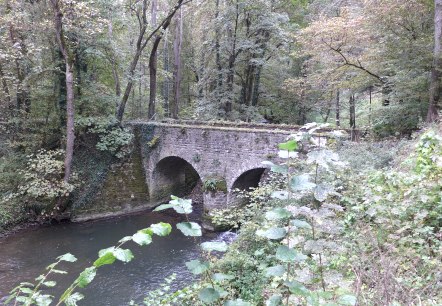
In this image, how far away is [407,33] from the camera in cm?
891

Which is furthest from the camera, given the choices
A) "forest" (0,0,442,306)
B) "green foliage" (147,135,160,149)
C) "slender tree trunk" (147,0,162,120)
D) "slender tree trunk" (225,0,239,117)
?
"slender tree trunk" (225,0,239,117)

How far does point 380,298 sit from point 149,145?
12.3 m

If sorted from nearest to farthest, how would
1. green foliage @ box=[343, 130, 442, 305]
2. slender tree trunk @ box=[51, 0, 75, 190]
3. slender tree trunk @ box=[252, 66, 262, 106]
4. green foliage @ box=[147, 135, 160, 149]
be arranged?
green foliage @ box=[343, 130, 442, 305] < slender tree trunk @ box=[51, 0, 75, 190] < green foliage @ box=[147, 135, 160, 149] < slender tree trunk @ box=[252, 66, 262, 106]

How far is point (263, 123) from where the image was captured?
1330 cm

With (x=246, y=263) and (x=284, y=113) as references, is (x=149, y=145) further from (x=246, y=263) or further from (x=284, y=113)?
(x=246, y=263)

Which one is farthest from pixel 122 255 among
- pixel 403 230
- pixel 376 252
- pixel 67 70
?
pixel 67 70

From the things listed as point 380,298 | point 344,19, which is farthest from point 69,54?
point 380,298

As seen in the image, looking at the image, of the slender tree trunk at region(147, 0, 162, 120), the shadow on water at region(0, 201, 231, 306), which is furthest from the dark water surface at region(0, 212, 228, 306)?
the slender tree trunk at region(147, 0, 162, 120)

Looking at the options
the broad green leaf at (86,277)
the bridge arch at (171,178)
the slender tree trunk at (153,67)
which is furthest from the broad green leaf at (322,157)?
the slender tree trunk at (153,67)

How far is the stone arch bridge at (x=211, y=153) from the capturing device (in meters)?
10.8

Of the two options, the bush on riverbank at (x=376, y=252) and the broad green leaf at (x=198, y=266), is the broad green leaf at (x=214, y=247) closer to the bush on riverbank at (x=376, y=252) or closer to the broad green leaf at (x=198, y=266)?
the broad green leaf at (x=198, y=266)

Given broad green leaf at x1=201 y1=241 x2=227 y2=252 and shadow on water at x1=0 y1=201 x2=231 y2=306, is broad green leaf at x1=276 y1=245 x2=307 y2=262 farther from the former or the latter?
shadow on water at x1=0 y1=201 x2=231 y2=306

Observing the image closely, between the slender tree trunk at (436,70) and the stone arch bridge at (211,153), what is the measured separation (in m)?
3.53

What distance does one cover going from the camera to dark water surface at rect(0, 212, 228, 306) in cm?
786
